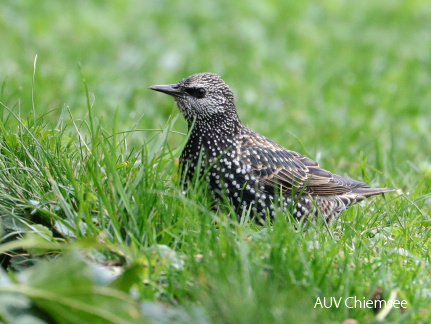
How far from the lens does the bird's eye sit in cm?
488

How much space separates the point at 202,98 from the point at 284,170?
29.8 inches

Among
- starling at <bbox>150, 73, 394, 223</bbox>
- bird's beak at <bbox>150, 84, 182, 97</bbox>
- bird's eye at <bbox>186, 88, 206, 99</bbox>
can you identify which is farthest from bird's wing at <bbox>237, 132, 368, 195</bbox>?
bird's beak at <bbox>150, 84, 182, 97</bbox>

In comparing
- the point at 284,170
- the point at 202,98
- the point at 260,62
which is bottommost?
the point at 284,170

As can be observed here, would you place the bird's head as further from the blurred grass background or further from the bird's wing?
the blurred grass background

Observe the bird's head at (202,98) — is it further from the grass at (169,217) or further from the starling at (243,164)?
the grass at (169,217)

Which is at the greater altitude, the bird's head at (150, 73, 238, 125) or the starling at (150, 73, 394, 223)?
the bird's head at (150, 73, 238, 125)

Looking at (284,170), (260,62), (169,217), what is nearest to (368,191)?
(284,170)

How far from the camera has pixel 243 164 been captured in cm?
464

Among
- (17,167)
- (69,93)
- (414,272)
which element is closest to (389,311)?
(414,272)

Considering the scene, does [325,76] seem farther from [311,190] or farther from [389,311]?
[389,311]

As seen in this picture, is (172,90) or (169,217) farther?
(172,90)

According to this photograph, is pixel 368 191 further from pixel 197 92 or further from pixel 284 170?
pixel 197 92

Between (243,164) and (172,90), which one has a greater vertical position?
(172,90)

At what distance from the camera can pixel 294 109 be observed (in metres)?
8.34
